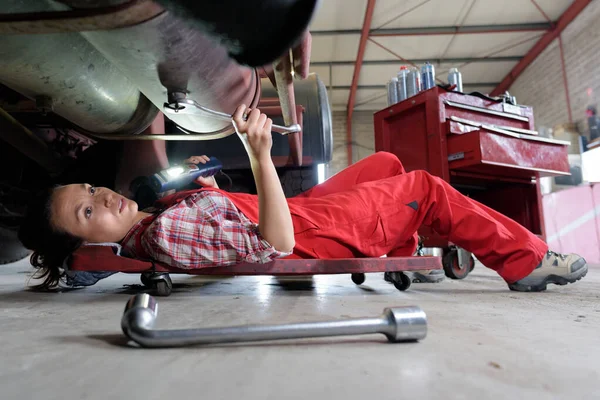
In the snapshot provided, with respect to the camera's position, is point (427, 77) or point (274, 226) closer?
point (274, 226)

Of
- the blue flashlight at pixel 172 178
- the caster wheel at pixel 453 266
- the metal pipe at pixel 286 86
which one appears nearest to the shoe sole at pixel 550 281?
the caster wheel at pixel 453 266

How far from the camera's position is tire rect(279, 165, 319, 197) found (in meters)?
1.84

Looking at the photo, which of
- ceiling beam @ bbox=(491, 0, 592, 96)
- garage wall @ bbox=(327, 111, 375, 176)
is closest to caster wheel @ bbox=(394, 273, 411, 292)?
ceiling beam @ bbox=(491, 0, 592, 96)

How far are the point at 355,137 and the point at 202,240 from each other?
262 inches

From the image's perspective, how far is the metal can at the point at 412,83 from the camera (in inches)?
88.8

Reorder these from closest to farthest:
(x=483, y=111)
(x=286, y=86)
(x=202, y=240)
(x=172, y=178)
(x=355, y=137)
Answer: (x=286, y=86), (x=202, y=240), (x=172, y=178), (x=483, y=111), (x=355, y=137)

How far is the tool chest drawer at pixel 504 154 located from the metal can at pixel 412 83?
49cm

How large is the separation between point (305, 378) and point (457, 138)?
169 centimetres

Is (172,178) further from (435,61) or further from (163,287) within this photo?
(435,61)

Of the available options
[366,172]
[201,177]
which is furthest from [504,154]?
[201,177]

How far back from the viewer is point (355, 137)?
7.34m

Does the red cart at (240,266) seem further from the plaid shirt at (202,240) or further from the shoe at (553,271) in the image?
the shoe at (553,271)

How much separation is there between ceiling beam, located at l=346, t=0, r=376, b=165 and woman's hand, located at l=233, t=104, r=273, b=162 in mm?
4146

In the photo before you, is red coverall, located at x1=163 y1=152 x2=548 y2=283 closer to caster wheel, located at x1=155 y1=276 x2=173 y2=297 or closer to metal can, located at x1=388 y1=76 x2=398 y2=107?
caster wheel, located at x1=155 y1=276 x2=173 y2=297
